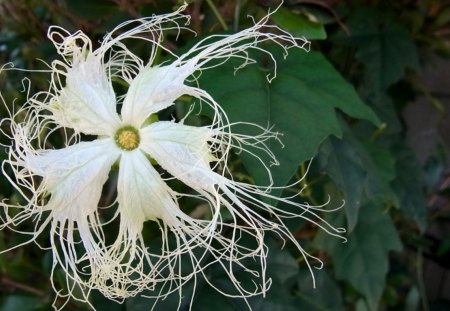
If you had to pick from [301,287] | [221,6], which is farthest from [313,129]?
[301,287]

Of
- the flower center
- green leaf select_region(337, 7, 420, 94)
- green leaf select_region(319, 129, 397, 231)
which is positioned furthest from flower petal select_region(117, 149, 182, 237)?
green leaf select_region(337, 7, 420, 94)

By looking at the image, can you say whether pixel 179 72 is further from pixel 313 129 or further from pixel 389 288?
pixel 389 288

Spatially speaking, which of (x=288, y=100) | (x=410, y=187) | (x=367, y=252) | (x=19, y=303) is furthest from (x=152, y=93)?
(x=410, y=187)

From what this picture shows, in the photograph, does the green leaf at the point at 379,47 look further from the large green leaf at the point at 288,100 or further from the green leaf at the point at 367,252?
the large green leaf at the point at 288,100

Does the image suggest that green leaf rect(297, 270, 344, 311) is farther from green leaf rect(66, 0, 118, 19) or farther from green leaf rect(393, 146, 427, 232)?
green leaf rect(66, 0, 118, 19)

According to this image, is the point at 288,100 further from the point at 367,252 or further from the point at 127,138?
the point at 367,252
